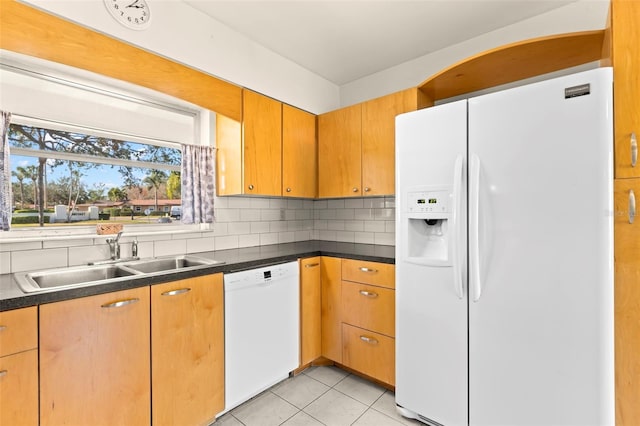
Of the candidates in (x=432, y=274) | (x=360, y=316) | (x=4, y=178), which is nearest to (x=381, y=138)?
(x=432, y=274)

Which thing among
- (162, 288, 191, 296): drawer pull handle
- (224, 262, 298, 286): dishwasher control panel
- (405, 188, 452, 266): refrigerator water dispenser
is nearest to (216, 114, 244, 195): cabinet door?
(224, 262, 298, 286): dishwasher control panel

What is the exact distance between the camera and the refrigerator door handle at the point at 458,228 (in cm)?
152

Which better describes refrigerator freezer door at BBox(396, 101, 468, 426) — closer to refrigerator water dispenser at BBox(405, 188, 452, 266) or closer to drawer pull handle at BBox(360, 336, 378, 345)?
refrigerator water dispenser at BBox(405, 188, 452, 266)

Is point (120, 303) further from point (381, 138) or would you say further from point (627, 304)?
point (627, 304)

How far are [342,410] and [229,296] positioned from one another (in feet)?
3.46

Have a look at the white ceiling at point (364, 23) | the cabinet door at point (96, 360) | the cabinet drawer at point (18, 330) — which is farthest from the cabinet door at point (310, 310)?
the white ceiling at point (364, 23)

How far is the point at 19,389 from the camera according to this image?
1111mm

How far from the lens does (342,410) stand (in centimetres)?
190

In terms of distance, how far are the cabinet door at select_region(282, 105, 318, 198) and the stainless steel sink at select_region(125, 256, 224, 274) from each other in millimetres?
881

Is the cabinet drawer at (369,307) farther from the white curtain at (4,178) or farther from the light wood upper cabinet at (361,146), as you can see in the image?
the white curtain at (4,178)

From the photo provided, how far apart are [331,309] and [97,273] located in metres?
1.59

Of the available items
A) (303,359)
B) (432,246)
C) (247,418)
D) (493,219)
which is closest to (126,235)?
(247,418)

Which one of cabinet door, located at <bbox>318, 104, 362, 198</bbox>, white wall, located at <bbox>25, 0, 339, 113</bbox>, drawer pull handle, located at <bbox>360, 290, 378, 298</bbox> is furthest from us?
cabinet door, located at <bbox>318, 104, 362, 198</bbox>

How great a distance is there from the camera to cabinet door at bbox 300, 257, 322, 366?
2268 millimetres
